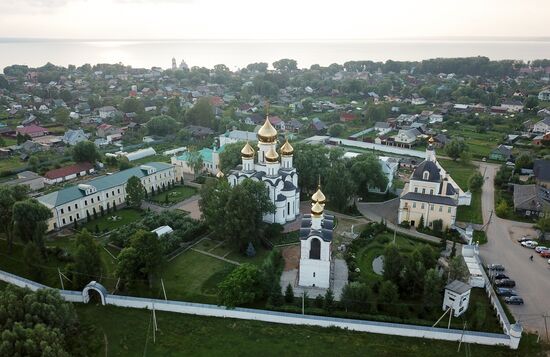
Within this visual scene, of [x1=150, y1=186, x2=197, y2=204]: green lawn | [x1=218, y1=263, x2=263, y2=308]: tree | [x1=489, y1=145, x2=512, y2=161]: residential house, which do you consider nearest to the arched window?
[x1=218, y1=263, x2=263, y2=308]: tree

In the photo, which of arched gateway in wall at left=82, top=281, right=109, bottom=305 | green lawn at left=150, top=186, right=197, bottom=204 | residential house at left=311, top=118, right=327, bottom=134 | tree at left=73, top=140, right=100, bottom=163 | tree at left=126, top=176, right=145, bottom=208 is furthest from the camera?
residential house at left=311, top=118, right=327, bottom=134

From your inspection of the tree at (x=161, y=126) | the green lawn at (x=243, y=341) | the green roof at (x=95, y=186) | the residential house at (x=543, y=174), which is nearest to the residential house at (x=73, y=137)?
the tree at (x=161, y=126)

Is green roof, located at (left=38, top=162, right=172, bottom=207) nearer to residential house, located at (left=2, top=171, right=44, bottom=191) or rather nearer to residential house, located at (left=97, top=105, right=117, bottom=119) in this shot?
residential house, located at (left=2, top=171, right=44, bottom=191)

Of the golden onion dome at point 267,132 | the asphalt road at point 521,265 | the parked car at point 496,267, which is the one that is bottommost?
the asphalt road at point 521,265

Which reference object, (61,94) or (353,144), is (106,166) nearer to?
(353,144)

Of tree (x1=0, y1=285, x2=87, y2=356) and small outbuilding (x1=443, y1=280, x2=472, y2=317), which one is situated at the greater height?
tree (x1=0, y1=285, x2=87, y2=356)

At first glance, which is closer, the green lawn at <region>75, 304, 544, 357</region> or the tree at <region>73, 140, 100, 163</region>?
the green lawn at <region>75, 304, 544, 357</region>

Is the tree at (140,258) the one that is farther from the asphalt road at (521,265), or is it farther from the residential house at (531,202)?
the residential house at (531,202)
